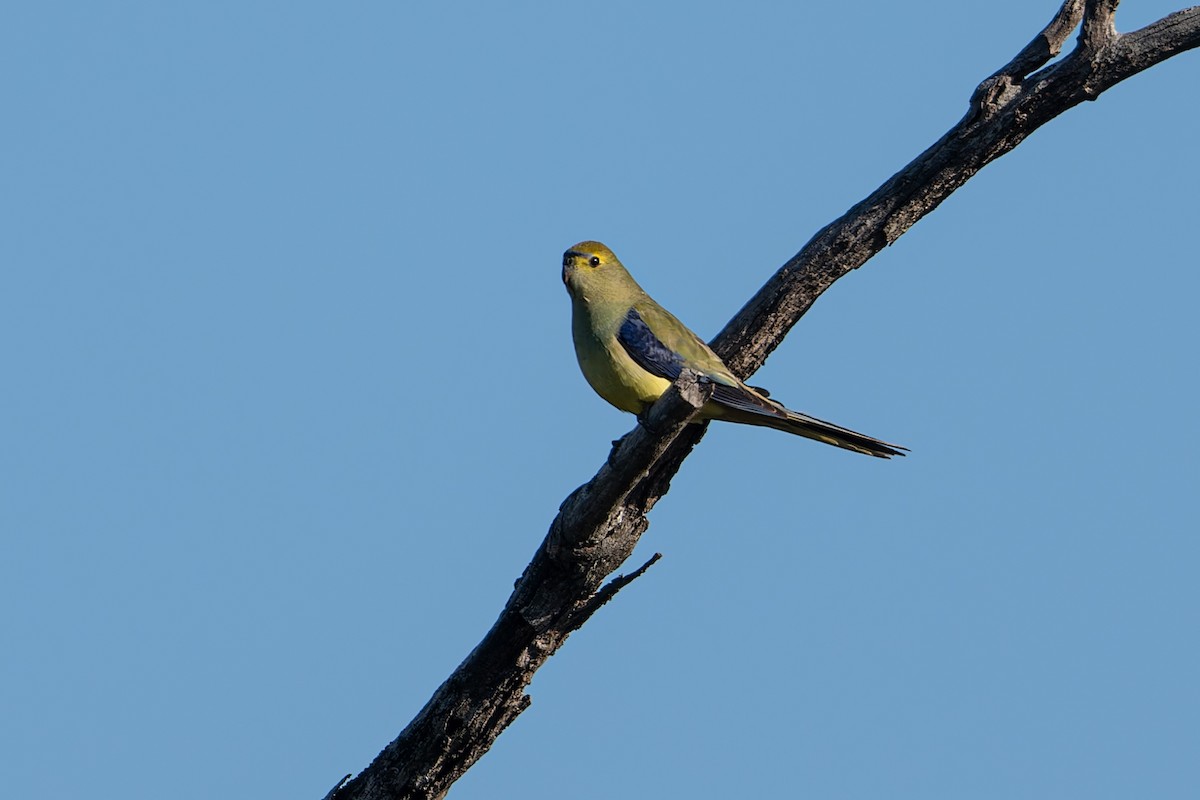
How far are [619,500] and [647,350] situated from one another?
1857 mm

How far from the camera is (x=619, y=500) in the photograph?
25.8 ft

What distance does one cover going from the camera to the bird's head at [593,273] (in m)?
10.1

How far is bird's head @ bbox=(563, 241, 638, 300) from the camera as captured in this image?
10.1 m

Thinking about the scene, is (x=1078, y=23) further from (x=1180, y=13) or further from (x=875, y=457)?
(x=875, y=457)

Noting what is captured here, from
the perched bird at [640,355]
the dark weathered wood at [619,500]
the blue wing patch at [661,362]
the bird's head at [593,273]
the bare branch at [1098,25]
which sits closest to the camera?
the dark weathered wood at [619,500]

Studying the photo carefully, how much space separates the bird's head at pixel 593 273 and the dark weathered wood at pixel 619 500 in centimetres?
159

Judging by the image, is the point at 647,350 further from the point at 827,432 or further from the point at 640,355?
the point at 827,432

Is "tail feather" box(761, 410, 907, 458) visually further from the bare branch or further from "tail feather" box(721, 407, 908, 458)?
the bare branch

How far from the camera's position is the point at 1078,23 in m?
8.53

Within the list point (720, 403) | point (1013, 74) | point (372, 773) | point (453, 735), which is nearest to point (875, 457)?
point (720, 403)

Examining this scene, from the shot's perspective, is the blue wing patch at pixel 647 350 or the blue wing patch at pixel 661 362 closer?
the blue wing patch at pixel 661 362

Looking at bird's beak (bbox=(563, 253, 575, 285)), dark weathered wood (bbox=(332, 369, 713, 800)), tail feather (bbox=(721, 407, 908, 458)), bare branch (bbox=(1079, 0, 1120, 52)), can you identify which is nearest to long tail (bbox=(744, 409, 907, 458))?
tail feather (bbox=(721, 407, 908, 458))

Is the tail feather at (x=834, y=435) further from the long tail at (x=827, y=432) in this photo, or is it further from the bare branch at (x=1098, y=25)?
the bare branch at (x=1098, y=25)

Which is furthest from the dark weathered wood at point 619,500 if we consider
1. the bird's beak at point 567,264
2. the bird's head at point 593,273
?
the bird's beak at point 567,264
